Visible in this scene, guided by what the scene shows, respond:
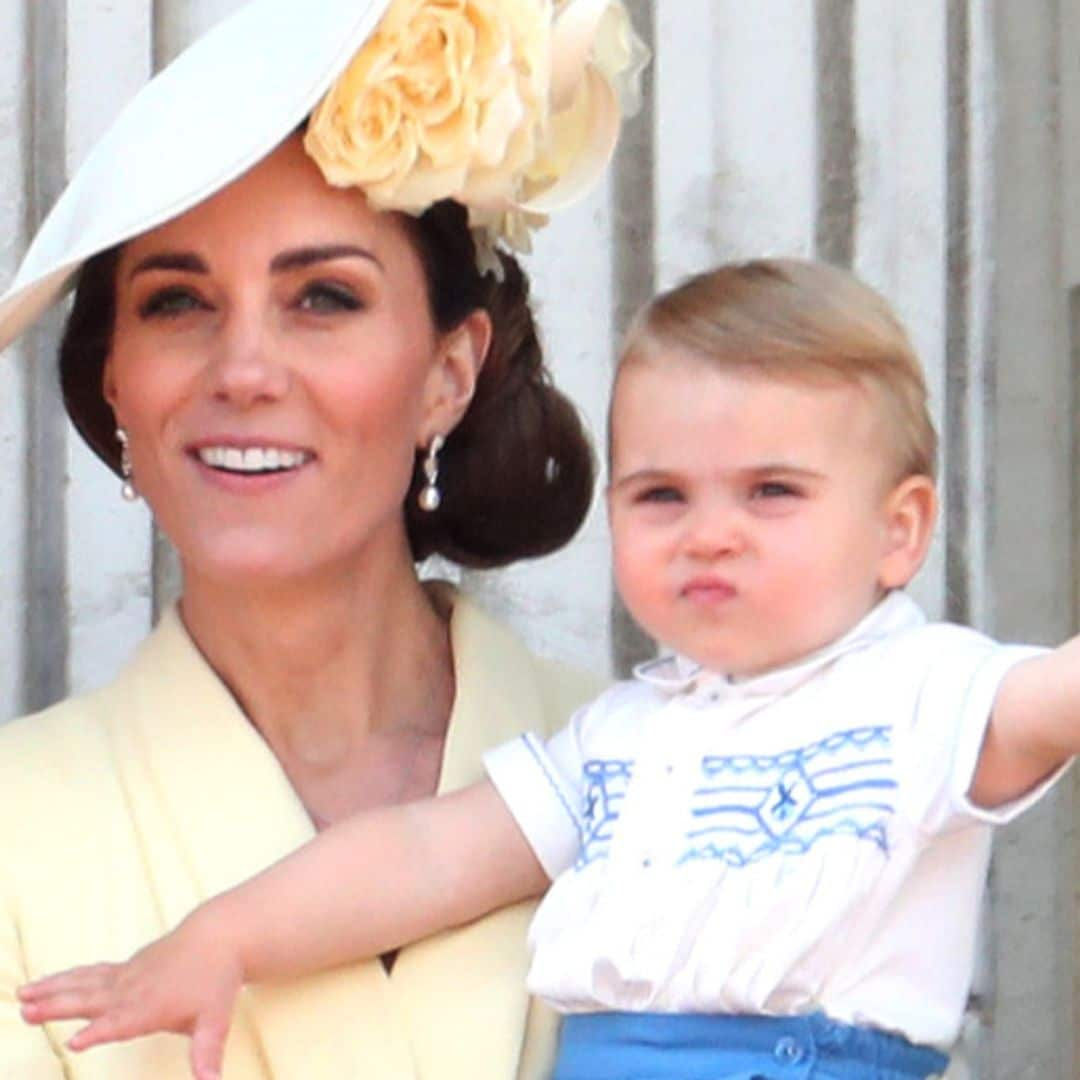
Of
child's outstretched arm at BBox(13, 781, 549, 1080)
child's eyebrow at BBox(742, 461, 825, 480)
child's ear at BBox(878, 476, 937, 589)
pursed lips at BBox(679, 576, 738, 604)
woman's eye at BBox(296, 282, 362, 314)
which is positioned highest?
woman's eye at BBox(296, 282, 362, 314)

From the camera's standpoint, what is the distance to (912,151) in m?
3.85

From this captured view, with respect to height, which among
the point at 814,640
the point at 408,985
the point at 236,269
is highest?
the point at 236,269

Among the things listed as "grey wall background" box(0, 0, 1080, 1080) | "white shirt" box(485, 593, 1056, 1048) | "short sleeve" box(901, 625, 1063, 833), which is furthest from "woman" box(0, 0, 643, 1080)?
"grey wall background" box(0, 0, 1080, 1080)

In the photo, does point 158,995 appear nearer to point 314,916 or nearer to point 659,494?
point 314,916

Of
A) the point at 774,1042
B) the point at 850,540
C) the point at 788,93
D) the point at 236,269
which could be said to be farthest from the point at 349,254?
the point at 788,93

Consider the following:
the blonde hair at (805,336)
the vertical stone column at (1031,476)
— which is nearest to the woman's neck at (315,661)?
the blonde hair at (805,336)

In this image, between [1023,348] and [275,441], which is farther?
[1023,348]

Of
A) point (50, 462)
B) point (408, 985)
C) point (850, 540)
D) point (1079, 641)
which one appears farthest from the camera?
point (50, 462)

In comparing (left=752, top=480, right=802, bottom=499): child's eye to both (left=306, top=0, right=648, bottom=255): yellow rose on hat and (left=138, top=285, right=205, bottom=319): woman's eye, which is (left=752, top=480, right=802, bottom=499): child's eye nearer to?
(left=306, top=0, right=648, bottom=255): yellow rose on hat

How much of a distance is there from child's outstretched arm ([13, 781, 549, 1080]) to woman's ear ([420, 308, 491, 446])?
0.38 meters

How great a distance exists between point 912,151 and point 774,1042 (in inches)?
61.5

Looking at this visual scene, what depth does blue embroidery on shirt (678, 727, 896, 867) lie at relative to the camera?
2488 millimetres

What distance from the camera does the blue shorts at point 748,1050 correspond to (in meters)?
2.49

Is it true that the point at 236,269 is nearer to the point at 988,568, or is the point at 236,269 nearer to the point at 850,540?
the point at 850,540
